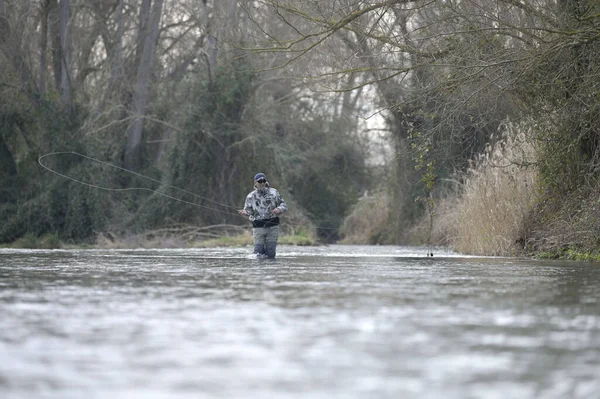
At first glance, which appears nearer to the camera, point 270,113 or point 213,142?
point 213,142

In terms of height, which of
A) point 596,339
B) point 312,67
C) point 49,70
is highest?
point 49,70

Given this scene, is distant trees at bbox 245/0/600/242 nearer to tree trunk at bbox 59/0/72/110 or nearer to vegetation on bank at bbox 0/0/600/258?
vegetation on bank at bbox 0/0/600/258

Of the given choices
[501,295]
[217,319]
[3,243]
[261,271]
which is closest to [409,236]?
[3,243]

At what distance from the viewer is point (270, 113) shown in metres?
43.9

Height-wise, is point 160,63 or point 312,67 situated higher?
point 160,63

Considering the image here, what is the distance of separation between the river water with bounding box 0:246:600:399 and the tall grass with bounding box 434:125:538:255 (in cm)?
764

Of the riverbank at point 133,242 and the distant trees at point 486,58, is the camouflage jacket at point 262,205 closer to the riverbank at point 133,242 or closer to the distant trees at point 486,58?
the distant trees at point 486,58

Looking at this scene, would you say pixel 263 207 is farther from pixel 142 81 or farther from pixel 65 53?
pixel 142 81

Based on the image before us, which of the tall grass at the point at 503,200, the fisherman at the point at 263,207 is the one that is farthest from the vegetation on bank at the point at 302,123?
the fisherman at the point at 263,207

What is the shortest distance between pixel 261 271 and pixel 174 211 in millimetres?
20923

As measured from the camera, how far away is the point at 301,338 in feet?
25.9

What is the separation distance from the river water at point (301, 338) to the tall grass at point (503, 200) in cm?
764

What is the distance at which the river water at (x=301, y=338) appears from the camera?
604cm

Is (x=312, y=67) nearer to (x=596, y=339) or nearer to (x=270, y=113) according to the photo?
(x=596, y=339)
